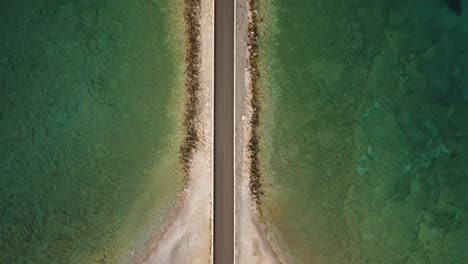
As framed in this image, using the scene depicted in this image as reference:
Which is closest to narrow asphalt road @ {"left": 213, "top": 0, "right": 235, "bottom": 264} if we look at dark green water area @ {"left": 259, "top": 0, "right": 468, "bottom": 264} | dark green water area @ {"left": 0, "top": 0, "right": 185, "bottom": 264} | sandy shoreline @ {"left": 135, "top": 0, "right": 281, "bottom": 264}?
sandy shoreline @ {"left": 135, "top": 0, "right": 281, "bottom": 264}

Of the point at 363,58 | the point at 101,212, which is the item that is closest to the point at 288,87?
the point at 363,58

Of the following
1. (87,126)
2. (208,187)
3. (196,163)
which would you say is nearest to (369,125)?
(208,187)

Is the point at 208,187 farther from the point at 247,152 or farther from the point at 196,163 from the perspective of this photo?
the point at 247,152

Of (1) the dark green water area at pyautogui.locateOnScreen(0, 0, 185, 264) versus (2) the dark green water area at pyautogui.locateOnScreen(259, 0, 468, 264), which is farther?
(2) the dark green water area at pyautogui.locateOnScreen(259, 0, 468, 264)

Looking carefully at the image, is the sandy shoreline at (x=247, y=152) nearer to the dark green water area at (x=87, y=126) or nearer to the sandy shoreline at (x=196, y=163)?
the sandy shoreline at (x=196, y=163)

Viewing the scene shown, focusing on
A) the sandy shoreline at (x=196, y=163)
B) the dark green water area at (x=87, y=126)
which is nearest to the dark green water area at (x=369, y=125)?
the sandy shoreline at (x=196, y=163)

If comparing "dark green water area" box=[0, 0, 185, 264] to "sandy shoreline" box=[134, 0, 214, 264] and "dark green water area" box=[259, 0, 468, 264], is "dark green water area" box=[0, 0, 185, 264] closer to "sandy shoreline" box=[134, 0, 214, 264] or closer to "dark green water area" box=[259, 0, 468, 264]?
"sandy shoreline" box=[134, 0, 214, 264]
